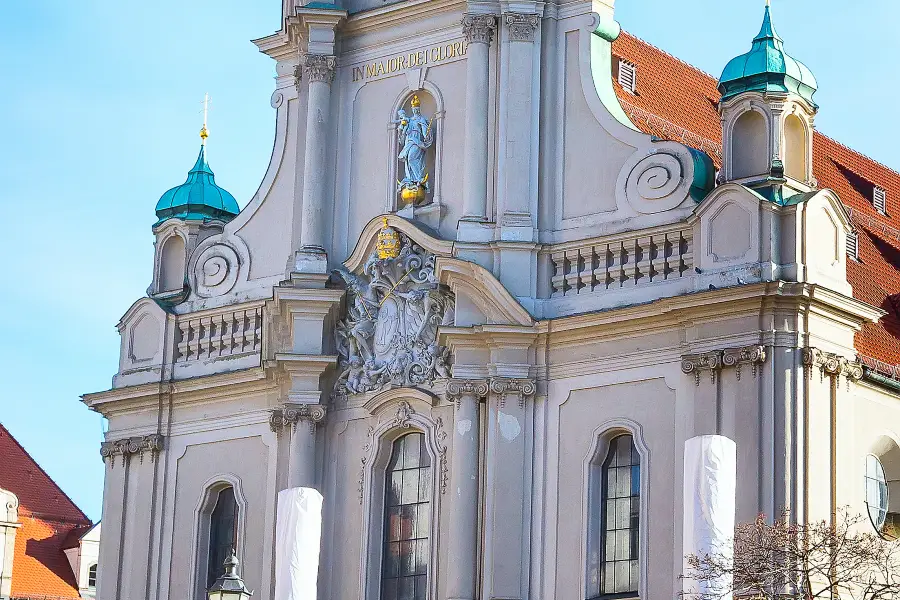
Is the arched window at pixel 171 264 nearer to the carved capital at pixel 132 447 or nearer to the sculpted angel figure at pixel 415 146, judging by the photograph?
the carved capital at pixel 132 447

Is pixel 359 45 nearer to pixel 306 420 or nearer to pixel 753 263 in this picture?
pixel 306 420

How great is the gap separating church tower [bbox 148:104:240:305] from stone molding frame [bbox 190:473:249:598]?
305 centimetres

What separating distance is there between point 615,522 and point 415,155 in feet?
20.4

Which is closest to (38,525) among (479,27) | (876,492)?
(479,27)

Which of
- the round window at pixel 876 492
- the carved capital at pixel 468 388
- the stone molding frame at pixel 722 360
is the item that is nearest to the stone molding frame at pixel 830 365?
the stone molding frame at pixel 722 360

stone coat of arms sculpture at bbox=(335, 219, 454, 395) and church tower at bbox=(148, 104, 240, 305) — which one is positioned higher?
church tower at bbox=(148, 104, 240, 305)

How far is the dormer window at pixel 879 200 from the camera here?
37.1 metres

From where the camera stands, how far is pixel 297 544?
1115 inches

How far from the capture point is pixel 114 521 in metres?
33.5

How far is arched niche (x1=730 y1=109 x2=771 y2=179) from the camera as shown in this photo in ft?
92.1

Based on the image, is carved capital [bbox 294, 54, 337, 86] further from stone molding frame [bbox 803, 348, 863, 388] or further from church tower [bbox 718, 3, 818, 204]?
stone molding frame [bbox 803, 348, 863, 388]

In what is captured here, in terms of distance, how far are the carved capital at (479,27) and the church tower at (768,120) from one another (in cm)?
389

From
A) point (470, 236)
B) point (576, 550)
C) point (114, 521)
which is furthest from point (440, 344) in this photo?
point (114, 521)

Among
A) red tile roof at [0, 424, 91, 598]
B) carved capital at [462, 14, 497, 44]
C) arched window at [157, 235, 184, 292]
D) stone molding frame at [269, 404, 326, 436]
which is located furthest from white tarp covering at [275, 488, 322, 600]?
red tile roof at [0, 424, 91, 598]
